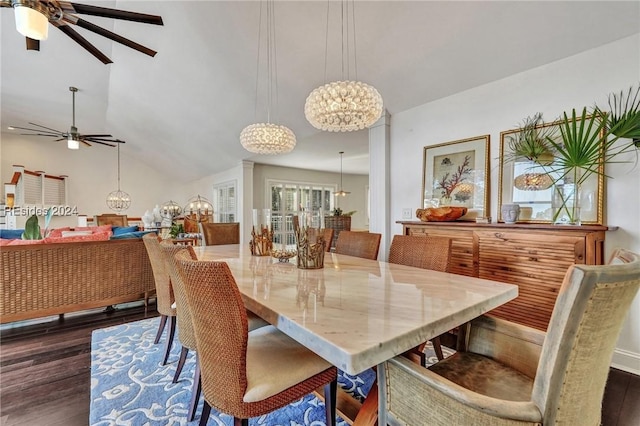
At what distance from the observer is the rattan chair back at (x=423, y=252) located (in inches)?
72.1

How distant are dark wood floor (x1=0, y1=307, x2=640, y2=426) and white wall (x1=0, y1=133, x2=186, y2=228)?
629 cm

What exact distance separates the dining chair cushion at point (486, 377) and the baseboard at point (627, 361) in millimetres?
1627

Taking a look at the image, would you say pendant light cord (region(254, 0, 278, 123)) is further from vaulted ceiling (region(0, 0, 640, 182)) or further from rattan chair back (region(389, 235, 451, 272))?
rattan chair back (region(389, 235, 451, 272))

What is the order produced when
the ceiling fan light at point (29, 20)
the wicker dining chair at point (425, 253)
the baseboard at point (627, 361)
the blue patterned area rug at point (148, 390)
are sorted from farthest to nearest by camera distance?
the baseboard at point (627, 361) → the wicker dining chair at point (425, 253) → the ceiling fan light at point (29, 20) → the blue patterned area rug at point (148, 390)

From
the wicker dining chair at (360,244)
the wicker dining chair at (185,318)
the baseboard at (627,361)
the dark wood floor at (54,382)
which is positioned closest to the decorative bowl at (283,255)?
the wicker dining chair at (185,318)

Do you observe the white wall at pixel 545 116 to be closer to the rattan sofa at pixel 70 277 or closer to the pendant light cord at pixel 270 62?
the pendant light cord at pixel 270 62

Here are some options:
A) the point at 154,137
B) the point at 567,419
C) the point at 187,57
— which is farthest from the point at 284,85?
the point at 154,137

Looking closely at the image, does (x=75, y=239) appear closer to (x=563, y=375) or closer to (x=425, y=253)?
(x=425, y=253)

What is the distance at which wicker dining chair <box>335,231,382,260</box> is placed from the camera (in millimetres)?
2275

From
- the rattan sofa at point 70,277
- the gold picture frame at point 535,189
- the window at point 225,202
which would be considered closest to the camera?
the gold picture frame at point 535,189

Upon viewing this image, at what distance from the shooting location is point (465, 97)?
2824 millimetres

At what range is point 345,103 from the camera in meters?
1.95

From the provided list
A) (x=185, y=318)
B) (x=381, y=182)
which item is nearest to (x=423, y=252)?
(x=185, y=318)

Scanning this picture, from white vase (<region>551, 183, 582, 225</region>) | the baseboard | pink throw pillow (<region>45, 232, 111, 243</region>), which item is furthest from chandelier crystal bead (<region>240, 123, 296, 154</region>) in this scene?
the baseboard
